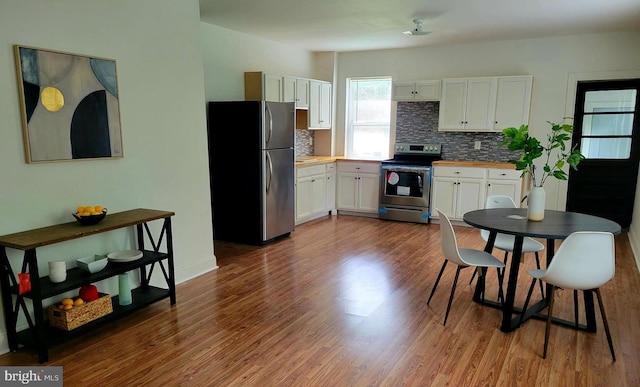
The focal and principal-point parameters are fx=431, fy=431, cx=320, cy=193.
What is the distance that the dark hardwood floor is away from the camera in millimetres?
2332

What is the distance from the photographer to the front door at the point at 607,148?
5.33 meters

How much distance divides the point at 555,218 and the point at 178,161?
2.93 meters

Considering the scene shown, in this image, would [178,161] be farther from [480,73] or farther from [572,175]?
[572,175]

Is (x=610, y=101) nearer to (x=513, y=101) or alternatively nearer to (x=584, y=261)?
(x=513, y=101)

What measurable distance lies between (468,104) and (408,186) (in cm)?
134

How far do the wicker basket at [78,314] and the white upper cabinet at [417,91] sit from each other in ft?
15.3

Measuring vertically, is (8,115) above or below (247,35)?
below

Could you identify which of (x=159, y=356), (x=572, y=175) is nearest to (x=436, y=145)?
(x=572, y=175)

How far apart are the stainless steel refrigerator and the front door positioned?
3.73 m

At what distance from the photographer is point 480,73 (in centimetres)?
586

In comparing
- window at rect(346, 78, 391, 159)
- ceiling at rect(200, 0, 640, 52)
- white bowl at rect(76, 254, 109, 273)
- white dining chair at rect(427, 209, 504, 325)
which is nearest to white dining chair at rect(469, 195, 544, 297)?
white dining chair at rect(427, 209, 504, 325)

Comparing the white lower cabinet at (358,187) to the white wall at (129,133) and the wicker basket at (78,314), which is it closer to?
the white wall at (129,133)

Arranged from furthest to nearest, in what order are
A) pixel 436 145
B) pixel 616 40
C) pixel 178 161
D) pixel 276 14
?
pixel 436 145, pixel 616 40, pixel 276 14, pixel 178 161

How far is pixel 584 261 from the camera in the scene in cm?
244
